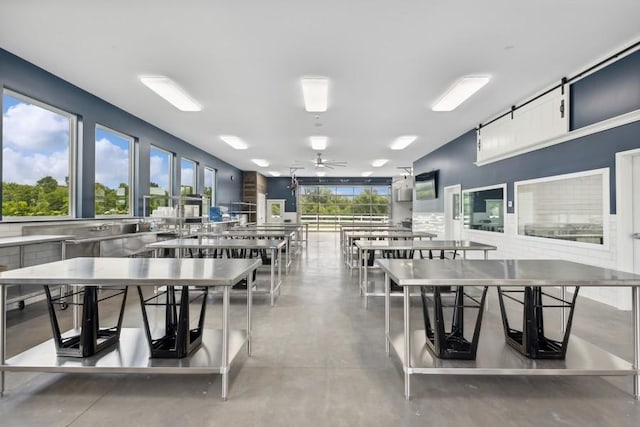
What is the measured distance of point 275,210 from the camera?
16078 mm

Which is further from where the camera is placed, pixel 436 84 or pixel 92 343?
pixel 436 84

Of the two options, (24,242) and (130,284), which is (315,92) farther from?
(24,242)

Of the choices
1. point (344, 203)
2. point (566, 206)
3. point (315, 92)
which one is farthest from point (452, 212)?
point (344, 203)

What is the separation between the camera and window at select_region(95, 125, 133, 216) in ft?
17.1

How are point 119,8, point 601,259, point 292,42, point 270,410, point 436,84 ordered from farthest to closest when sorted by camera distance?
point 436,84
point 601,259
point 292,42
point 119,8
point 270,410

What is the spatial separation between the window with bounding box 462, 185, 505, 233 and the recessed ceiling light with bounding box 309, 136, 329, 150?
11.8ft

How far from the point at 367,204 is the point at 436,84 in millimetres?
11847

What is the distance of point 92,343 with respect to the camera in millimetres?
2049

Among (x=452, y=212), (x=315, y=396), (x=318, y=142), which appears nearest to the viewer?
→ (x=315, y=396)

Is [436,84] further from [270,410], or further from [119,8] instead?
[270,410]

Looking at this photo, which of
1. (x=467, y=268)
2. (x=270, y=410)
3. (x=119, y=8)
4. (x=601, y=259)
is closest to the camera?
(x=270, y=410)

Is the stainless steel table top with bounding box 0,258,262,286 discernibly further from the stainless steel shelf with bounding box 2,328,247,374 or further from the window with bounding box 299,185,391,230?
the window with bounding box 299,185,391,230

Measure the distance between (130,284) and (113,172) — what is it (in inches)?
188

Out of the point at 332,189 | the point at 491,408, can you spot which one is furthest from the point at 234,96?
the point at 332,189
